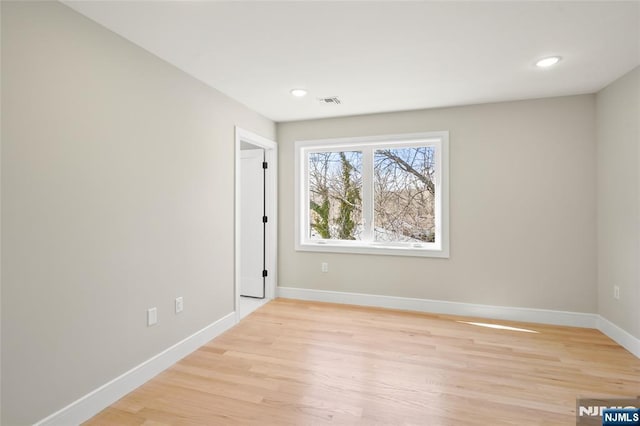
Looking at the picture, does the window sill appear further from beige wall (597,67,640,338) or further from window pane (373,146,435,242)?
beige wall (597,67,640,338)

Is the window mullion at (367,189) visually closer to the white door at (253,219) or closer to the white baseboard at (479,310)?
the white baseboard at (479,310)

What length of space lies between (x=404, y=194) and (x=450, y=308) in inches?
56.9

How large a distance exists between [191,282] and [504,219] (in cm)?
328

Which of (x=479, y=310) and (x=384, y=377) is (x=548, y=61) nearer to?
(x=479, y=310)

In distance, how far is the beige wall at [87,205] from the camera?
1552mm

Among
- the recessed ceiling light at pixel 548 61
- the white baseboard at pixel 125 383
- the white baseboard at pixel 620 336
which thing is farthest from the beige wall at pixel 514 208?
the white baseboard at pixel 125 383

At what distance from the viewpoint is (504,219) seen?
344cm

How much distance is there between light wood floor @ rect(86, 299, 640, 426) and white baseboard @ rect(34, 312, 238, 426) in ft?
0.17

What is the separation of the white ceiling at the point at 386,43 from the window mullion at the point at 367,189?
984 mm

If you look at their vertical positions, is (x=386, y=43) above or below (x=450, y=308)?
above

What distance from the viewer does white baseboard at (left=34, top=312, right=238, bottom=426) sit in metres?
1.76

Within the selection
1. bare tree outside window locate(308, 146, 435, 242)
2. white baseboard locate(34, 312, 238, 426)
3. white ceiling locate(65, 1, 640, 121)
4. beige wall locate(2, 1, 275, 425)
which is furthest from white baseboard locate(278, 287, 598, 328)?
white ceiling locate(65, 1, 640, 121)

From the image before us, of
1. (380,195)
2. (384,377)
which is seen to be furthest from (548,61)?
(384,377)

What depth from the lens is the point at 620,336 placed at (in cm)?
283
